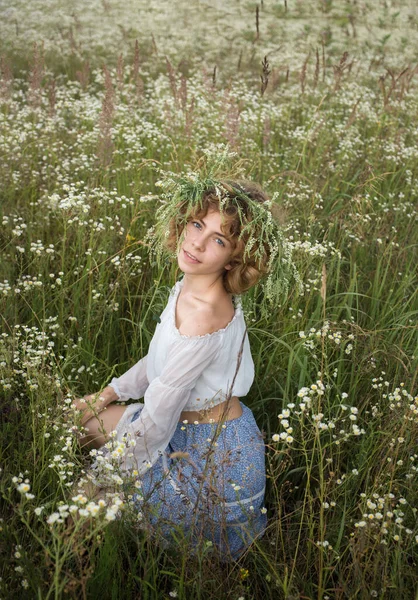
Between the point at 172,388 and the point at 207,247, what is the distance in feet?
1.87

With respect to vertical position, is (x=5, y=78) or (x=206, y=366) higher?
(x=5, y=78)

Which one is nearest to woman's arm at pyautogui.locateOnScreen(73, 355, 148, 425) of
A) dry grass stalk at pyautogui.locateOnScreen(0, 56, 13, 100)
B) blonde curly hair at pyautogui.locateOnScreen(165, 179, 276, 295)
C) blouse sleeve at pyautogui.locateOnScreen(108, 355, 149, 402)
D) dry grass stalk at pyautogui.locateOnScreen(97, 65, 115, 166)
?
blouse sleeve at pyautogui.locateOnScreen(108, 355, 149, 402)

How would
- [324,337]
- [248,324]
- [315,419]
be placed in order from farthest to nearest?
1. [324,337]
2. [248,324]
3. [315,419]

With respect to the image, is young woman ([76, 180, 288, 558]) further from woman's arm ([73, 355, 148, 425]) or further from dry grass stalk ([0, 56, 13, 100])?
dry grass stalk ([0, 56, 13, 100])

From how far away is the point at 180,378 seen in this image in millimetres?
2498

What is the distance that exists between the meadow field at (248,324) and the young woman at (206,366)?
162 millimetres

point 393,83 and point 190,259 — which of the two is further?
point 393,83

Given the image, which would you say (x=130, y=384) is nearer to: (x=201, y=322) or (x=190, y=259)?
(x=201, y=322)

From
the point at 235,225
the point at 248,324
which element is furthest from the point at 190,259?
the point at 248,324

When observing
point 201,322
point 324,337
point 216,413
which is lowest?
point 216,413

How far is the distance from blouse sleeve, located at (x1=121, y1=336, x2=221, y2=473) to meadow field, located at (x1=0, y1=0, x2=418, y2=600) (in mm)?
256

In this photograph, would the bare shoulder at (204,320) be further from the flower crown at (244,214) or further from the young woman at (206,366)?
the flower crown at (244,214)

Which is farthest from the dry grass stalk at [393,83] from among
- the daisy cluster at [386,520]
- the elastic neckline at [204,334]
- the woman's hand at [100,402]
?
the daisy cluster at [386,520]

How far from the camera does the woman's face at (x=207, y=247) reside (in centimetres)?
255
